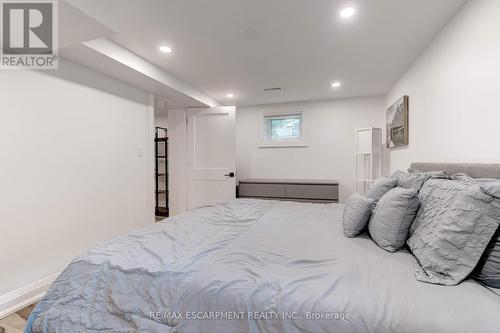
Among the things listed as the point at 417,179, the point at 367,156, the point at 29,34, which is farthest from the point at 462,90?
the point at 29,34

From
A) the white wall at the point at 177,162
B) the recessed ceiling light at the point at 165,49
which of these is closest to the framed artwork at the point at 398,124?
the recessed ceiling light at the point at 165,49

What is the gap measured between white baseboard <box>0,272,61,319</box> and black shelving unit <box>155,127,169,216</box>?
2771 mm

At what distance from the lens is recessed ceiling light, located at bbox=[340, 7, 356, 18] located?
67.5 inches

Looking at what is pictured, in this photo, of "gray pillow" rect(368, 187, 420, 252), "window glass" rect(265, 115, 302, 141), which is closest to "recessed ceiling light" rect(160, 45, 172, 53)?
"gray pillow" rect(368, 187, 420, 252)

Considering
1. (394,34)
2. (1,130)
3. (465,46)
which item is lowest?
(1,130)

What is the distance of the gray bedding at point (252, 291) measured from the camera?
2.49 feet

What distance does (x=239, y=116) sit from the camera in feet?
15.4

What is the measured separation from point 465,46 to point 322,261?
73.3 inches

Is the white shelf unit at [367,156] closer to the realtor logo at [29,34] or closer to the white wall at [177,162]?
the white wall at [177,162]

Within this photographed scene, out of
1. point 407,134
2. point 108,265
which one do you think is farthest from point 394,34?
point 108,265

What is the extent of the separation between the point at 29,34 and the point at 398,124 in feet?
12.4

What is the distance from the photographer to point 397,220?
1229 millimetres

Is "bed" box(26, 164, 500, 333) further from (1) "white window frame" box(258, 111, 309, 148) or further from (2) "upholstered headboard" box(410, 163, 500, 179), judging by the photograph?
(1) "white window frame" box(258, 111, 309, 148)

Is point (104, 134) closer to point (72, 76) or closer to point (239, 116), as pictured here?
point (72, 76)
